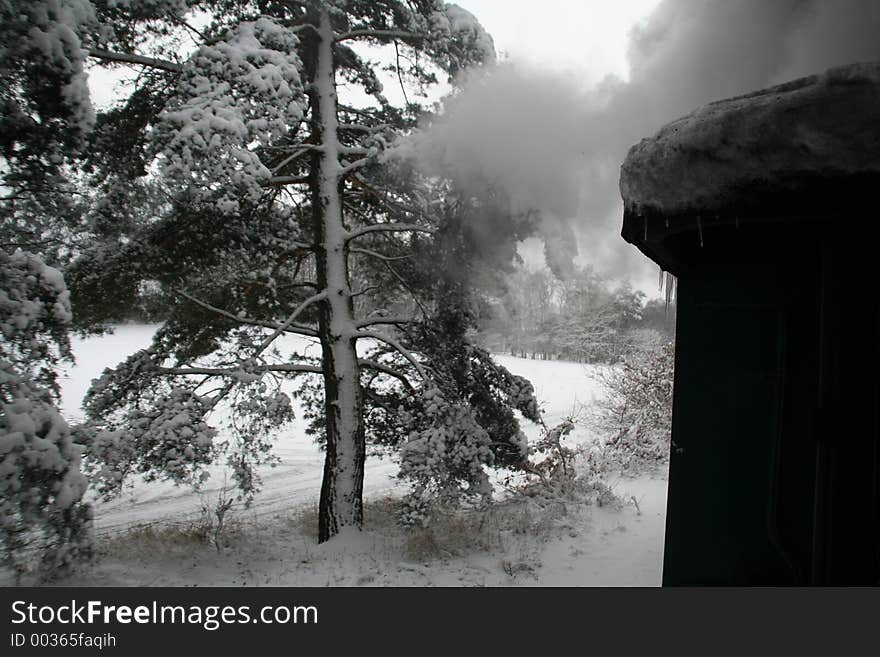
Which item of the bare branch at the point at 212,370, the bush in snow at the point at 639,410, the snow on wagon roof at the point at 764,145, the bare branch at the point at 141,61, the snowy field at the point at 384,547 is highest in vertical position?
the bare branch at the point at 141,61

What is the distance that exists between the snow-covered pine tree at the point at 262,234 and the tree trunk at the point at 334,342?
22 mm

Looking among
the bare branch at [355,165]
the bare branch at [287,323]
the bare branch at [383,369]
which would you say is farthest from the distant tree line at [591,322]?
the bare branch at [287,323]

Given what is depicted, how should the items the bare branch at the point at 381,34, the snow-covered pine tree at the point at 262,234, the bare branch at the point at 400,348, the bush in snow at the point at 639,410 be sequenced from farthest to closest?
the bush in snow at the point at 639,410
the bare branch at the point at 400,348
the bare branch at the point at 381,34
the snow-covered pine tree at the point at 262,234

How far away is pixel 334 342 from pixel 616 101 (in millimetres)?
3628

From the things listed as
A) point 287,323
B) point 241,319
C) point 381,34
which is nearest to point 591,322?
point 381,34

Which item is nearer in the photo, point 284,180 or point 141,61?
point 141,61

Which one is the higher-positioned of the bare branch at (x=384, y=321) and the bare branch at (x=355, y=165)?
the bare branch at (x=355, y=165)

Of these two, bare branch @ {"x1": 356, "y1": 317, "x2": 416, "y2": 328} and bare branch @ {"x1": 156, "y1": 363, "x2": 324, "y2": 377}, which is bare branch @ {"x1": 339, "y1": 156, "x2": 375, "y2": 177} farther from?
bare branch @ {"x1": 156, "y1": 363, "x2": 324, "y2": 377}

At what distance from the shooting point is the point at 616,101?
361cm

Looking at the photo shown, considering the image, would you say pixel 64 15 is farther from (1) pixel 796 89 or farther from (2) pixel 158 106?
(1) pixel 796 89

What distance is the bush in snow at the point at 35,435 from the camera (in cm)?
286

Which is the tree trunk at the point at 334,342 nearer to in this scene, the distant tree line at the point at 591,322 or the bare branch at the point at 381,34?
the bare branch at the point at 381,34

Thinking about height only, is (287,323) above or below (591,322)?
below

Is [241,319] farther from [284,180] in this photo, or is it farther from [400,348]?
[400,348]
